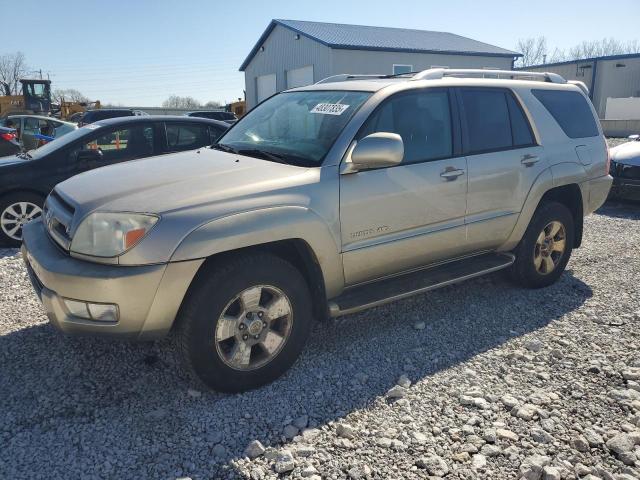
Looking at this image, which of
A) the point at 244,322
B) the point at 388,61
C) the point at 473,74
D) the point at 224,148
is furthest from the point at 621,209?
the point at 388,61

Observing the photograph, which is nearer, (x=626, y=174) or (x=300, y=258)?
(x=300, y=258)

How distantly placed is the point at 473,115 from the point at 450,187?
27.5 inches

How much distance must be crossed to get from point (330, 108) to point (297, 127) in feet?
0.89

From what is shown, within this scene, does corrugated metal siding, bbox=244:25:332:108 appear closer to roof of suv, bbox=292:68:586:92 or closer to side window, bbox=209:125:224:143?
side window, bbox=209:125:224:143

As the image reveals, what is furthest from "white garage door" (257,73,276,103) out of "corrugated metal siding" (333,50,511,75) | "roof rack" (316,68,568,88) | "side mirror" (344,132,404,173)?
"side mirror" (344,132,404,173)

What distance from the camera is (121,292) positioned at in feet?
8.83

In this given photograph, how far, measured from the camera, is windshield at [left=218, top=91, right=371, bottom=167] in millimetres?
3484

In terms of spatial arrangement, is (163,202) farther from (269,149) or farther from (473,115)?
(473,115)

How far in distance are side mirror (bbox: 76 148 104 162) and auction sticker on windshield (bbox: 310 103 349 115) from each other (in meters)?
3.73

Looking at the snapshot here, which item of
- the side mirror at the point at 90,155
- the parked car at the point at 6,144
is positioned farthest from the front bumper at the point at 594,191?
the parked car at the point at 6,144

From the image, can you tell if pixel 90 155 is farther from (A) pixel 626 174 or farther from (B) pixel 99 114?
(B) pixel 99 114

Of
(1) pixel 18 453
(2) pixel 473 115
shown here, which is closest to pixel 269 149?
(2) pixel 473 115

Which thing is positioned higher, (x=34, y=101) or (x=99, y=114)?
(x=34, y=101)

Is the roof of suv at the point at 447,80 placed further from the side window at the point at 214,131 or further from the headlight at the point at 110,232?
the side window at the point at 214,131
